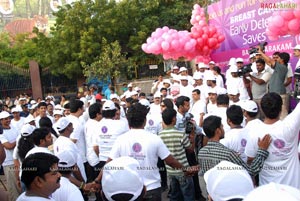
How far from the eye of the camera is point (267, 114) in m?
2.97

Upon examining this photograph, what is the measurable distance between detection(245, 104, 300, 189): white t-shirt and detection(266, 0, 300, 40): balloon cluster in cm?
455

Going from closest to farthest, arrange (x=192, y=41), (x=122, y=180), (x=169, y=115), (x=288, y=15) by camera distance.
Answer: (x=122, y=180)
(x=169, y=115)
(x=288, y=15)
(x=192, y=41)

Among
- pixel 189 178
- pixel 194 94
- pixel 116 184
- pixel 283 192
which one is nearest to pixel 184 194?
pixel 189 178

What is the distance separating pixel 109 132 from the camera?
14.5 ft

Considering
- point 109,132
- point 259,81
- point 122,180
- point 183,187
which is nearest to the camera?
point 122,180

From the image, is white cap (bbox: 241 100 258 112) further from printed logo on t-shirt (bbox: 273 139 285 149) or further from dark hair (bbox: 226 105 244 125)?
printed logo on t-shirt (bbox: 273 139 285 149)

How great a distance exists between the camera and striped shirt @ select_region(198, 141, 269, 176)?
2914 millimetres

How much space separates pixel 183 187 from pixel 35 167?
213 cm

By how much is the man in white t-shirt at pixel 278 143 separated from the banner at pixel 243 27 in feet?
16.5

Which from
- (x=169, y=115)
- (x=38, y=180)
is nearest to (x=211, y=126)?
(x=169, y=115)

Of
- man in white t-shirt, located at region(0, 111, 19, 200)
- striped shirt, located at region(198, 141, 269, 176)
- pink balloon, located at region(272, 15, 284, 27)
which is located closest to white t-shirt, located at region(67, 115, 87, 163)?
man in white t-shirt, located at region(0, 111, 19, 200)

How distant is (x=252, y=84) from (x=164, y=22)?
13404 millimetres

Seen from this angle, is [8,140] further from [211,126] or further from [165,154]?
[211,126]

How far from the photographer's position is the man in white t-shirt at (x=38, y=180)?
2.27 meters
